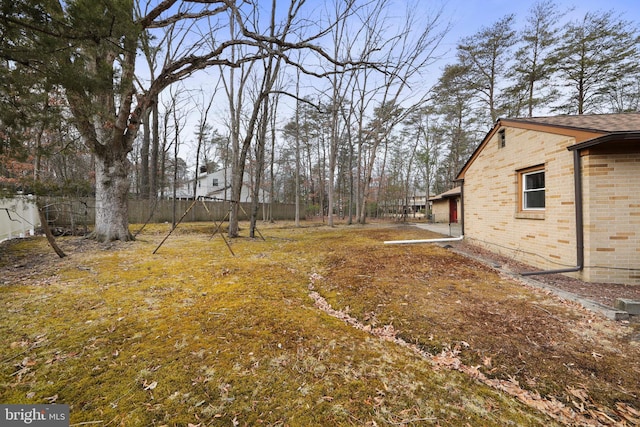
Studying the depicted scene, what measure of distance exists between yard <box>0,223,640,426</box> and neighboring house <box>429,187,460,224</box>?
14941 millimetres

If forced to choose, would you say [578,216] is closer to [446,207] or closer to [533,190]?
[533,190]

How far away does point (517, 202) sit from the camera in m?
6.10

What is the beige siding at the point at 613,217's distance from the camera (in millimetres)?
4000

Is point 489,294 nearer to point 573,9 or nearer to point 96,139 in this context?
point 96,139

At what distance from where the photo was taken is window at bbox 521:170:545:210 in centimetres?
546

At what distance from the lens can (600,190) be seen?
407cm

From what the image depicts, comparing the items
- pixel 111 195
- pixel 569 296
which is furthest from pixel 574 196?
pixel 111 195

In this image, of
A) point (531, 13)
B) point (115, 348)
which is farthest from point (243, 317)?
point (531, 13)

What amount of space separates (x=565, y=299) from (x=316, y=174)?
2783cm

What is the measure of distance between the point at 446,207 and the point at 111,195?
22.1 m

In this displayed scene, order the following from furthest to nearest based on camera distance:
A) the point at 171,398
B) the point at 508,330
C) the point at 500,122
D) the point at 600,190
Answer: the point at 500,122 → the point at 600,190 → the point at 508,330 → the point at 171,398

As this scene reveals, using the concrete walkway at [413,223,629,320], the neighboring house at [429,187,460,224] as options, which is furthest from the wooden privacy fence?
the neighboring house at [429,187,460,224]

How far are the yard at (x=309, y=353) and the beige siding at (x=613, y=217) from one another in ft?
4.60

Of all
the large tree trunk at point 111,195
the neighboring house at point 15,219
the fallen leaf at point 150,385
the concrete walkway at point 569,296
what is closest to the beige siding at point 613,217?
the concrete walkway at point 569,296
